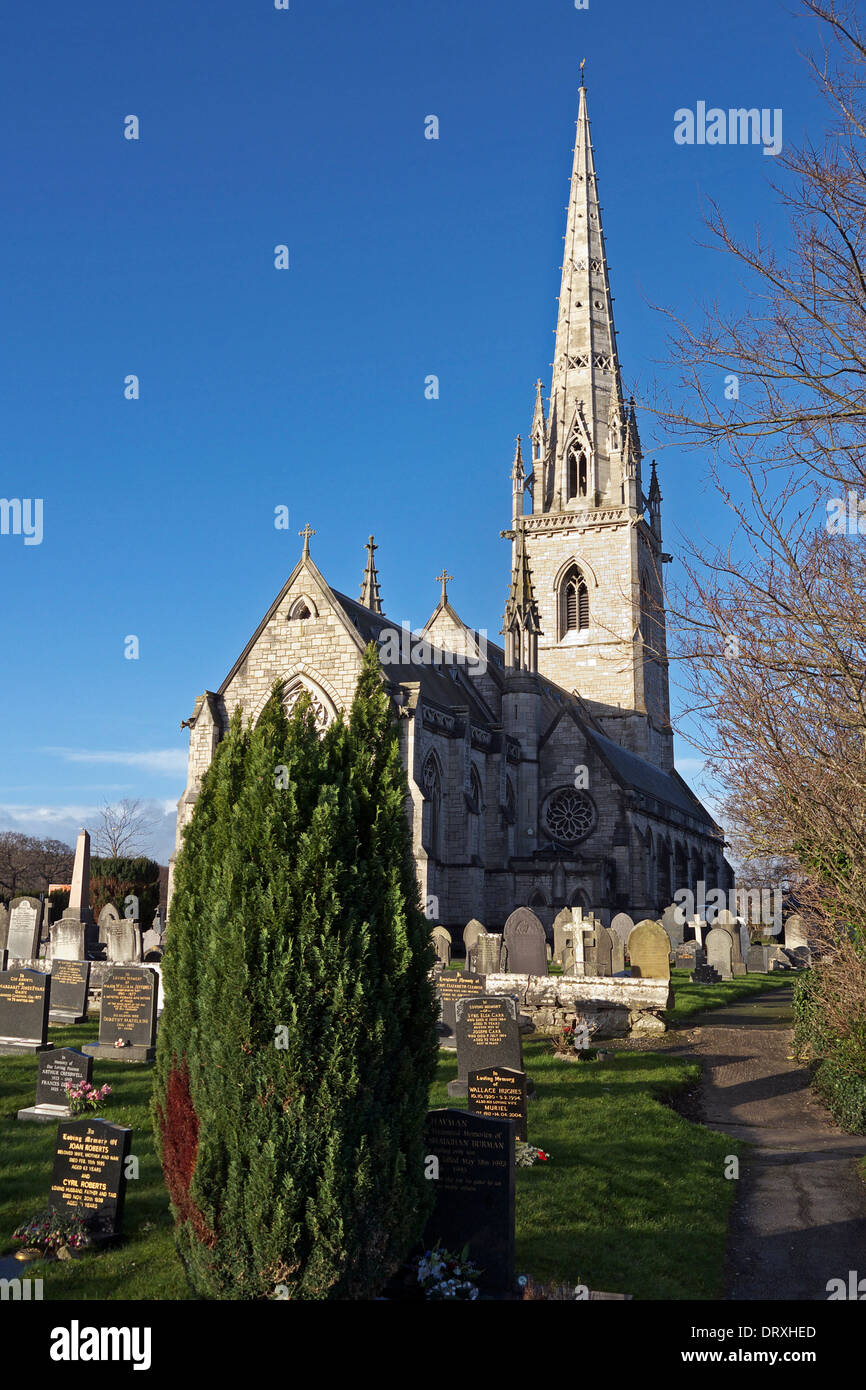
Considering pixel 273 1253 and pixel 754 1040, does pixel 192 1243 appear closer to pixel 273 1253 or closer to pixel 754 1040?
pixel 273 1253

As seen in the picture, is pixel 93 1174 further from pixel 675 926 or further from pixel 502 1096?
pixel 675 926

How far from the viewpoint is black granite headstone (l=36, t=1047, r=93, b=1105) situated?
9.67 m

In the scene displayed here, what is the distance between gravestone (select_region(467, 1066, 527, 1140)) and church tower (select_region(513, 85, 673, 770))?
39.2 metres

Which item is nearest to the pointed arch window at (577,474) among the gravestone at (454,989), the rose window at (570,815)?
the rose window at (570,815)

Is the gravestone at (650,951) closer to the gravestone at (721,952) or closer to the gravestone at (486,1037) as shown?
the gravestone at (721,952)

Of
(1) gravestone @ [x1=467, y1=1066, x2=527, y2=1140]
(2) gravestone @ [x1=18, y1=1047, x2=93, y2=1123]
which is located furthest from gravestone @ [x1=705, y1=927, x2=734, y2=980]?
(2) gravestone @ [x1=18, y1=1047, x2=93, y2=1123]

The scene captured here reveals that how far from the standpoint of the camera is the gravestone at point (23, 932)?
20203 millimetres

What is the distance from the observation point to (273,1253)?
16.3ft

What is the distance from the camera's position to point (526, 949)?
1923 cm

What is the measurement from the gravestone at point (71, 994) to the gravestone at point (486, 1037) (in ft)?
23.8

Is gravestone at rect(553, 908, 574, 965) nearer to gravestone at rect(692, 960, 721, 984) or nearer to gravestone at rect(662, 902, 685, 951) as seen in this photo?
gravestone at rect(692, 960, 721, 984)

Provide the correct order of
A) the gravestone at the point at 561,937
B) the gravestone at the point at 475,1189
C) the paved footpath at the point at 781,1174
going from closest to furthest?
1. the gravestone at the point at 475,1189
2. the paved footpath at the point at 781,1174
3. the gravestone at the point at 561,937

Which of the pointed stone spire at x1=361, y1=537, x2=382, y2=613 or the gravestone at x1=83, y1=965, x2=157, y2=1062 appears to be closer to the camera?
the gravestone at x1=83, y1=965, x2=157, y2=1062
